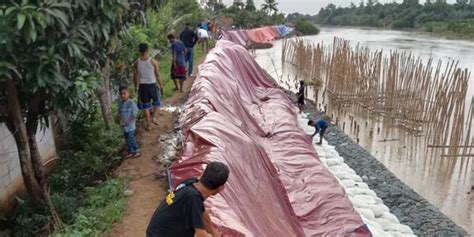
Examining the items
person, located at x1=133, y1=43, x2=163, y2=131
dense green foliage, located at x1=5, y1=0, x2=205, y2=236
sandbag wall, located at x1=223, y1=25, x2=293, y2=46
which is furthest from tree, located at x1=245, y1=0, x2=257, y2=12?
person, located at x1=133, y1=43, x2=163, y2=131

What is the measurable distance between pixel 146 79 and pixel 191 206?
13.7ft

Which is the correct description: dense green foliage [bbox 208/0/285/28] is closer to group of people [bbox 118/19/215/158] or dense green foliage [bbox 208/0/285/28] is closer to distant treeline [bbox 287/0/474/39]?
distant treeline [bbox 287/0/474/39]

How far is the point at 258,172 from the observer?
5199mm

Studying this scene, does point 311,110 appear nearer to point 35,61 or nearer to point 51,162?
point 51,162

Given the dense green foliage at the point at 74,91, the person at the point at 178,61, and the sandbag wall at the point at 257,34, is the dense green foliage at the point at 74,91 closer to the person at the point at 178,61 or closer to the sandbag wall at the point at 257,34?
the person at the point at 178,61

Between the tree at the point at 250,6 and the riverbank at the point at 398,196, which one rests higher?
the tree at the point at 250,6

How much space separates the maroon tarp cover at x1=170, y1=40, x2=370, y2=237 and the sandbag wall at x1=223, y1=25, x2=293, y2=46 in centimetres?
1325

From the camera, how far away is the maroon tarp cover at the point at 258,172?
421 centimetres

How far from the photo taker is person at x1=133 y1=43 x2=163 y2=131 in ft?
20.7

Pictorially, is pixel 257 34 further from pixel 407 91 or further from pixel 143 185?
pixel 143 185

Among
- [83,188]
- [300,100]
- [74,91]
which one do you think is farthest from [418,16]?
[74,91]

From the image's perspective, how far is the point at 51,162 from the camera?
5895 millimetres

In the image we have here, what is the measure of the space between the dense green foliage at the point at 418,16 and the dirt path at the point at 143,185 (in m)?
35.1

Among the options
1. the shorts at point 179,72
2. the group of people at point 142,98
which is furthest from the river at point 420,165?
the group of people at point 142,98
